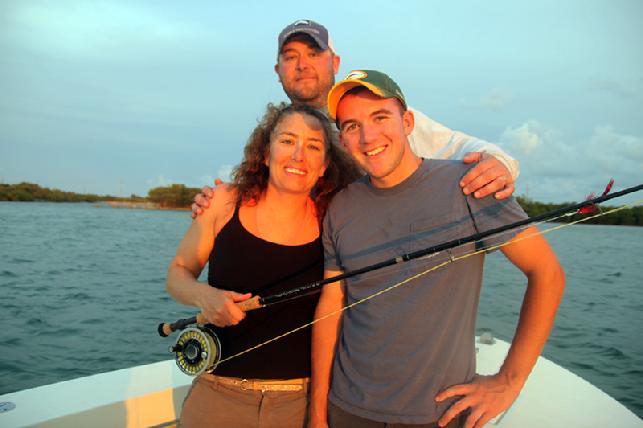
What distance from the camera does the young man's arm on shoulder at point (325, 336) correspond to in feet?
7.59

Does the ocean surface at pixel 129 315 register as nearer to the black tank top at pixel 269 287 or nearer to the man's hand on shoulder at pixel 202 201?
the black tank top at pixel 269 287

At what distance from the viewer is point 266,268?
254 centimetres

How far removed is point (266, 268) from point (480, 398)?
1.14 meters

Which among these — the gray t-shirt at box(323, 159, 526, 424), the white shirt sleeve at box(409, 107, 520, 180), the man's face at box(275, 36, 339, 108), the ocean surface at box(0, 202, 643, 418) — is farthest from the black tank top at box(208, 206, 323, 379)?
the ocean surface at box(0, 202, 643, 418)

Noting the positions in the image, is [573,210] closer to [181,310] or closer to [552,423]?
[552,423]

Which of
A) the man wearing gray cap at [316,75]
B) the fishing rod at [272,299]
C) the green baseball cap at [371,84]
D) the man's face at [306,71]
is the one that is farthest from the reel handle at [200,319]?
the man's face at [306,71]

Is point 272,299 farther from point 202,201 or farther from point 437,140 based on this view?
point 437,140

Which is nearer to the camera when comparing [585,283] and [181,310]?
[181,310]

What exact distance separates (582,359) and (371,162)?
9178mm

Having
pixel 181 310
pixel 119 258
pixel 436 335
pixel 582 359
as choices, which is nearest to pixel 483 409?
pixel 436 335

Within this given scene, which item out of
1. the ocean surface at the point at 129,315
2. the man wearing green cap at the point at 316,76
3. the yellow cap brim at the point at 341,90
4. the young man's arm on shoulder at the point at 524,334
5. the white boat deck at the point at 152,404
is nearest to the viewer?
the young man's arm on shoulder at the point at 524,334

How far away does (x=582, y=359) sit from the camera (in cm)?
949

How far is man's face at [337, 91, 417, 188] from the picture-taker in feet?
6.88

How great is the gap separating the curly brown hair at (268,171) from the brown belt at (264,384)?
833 mm
